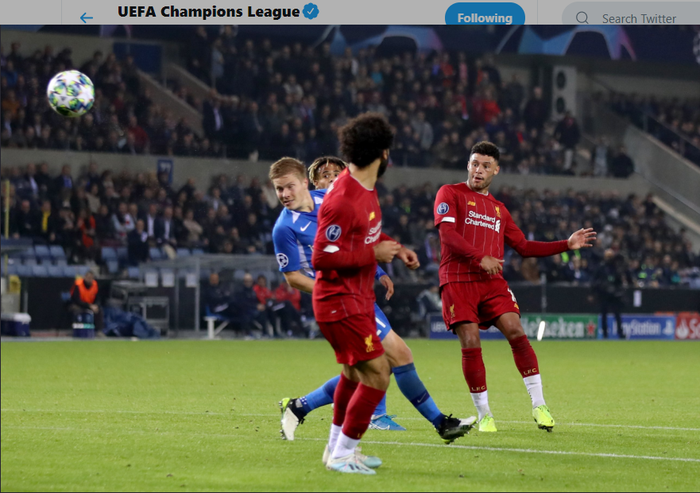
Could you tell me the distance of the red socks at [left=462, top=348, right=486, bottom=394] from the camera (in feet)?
26.4

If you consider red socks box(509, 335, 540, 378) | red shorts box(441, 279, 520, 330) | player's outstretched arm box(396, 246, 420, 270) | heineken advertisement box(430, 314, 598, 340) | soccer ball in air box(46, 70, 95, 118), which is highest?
soccer ball in air box(46, 70, 95, 118)

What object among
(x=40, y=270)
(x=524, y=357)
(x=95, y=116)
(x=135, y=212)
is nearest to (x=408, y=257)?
(x=524, y=357)

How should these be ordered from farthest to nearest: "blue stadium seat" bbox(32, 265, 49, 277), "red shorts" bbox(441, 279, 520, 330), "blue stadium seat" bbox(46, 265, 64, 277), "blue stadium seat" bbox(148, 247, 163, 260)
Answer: "blue stadium seat" bbox(148, 247, 163, 260) → "blue stadium seat" bbox(46, 265, 64, 277) → "blue stadium seat" bbox(32, 265, 49, 277) → "red shorts" bbox(441, 279, 520, 330)

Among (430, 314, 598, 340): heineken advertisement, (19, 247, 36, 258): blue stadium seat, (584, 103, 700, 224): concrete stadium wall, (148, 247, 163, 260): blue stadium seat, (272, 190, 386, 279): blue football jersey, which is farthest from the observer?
(584, 103, 700, 224): concrete stadium wall

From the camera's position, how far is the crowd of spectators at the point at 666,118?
37.6 meters

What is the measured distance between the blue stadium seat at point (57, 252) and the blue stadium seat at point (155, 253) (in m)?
2.08

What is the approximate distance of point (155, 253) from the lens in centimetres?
2469

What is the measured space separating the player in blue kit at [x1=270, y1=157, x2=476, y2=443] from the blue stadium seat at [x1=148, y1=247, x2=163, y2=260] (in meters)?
17.6

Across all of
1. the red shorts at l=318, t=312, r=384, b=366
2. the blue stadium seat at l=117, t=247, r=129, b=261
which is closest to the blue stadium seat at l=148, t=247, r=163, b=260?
the blue stadium seat at l=117, t=247, r=129, b=261

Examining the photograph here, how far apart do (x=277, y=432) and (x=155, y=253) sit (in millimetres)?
17527

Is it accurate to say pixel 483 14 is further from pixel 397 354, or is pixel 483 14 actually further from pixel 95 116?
pixel 95 116

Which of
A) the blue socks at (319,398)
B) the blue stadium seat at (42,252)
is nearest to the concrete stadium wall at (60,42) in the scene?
the blue stadium seat at (42,252)

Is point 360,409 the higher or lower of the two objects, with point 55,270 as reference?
higher

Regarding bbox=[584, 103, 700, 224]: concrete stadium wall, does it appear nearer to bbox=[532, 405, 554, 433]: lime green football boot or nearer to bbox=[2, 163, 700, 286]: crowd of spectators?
bbox=[2, 163, 700, 286]: crowd of spectators
